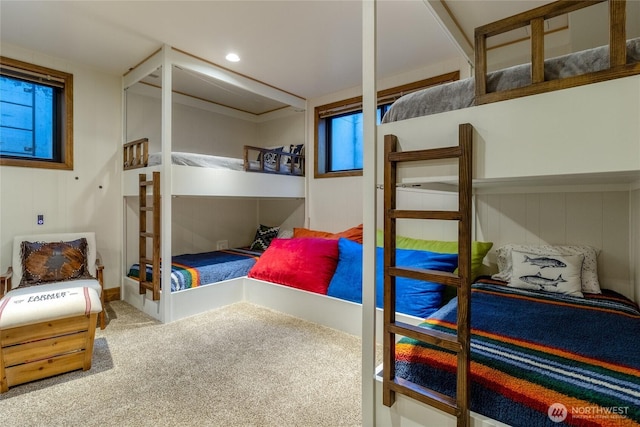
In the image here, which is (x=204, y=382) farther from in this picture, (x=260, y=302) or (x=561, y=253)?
(x=561, y=253)

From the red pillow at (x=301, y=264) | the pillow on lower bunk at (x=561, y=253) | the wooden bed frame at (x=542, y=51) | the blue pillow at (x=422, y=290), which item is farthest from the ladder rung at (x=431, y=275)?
the red pillow at (x=301, y=264)

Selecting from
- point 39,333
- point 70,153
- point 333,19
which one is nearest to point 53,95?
point 70,153

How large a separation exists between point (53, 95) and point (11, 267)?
1.73 metres

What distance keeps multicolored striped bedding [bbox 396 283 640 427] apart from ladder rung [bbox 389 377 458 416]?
0.11ft

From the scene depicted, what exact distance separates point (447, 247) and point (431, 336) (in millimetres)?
1712

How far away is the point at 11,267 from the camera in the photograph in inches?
107

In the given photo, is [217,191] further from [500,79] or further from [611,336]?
[611,336]

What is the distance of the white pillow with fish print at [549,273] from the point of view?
2082 mm

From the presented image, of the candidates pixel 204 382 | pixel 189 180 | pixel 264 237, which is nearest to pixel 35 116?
pixel 189 180

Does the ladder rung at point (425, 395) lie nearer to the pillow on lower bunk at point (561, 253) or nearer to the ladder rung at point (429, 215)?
the ladder rung at point (429, 215)

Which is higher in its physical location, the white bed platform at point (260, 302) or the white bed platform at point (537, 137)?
the white bed platform at point (537, 137)

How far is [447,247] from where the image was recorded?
8.95 feet

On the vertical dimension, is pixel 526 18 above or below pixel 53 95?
below

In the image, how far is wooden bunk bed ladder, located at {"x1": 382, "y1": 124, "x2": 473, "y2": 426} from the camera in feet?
3.57
